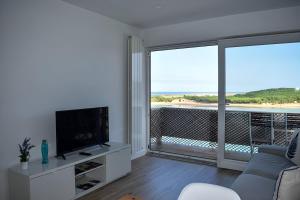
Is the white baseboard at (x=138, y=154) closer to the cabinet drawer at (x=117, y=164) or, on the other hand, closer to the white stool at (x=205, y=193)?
the cabinet drawer at (x=117, y=164)

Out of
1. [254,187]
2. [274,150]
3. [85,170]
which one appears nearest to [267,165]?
[274,150]

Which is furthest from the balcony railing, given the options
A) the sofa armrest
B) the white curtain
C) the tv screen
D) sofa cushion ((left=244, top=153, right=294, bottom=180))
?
the tv screen

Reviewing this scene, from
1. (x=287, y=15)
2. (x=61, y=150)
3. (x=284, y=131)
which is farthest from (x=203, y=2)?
(x=61, y=150)

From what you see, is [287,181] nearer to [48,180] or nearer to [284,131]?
[48,180]

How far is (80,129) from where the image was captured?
3354mm

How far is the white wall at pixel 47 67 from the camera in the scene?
2.74m

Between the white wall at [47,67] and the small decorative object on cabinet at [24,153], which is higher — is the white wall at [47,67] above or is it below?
above

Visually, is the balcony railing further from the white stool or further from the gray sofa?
the white stool

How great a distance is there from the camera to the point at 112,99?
14.1ft

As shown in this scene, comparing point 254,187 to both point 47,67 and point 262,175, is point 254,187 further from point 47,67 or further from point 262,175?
point 47,67

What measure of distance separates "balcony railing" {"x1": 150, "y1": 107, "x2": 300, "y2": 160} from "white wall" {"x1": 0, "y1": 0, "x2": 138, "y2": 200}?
1.68 meters

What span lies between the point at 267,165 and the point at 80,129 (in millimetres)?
2434

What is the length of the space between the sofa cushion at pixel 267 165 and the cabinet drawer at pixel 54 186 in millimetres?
2052

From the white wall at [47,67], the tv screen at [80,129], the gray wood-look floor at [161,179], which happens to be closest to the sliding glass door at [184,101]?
the gray wood-look floor at [161,179]
